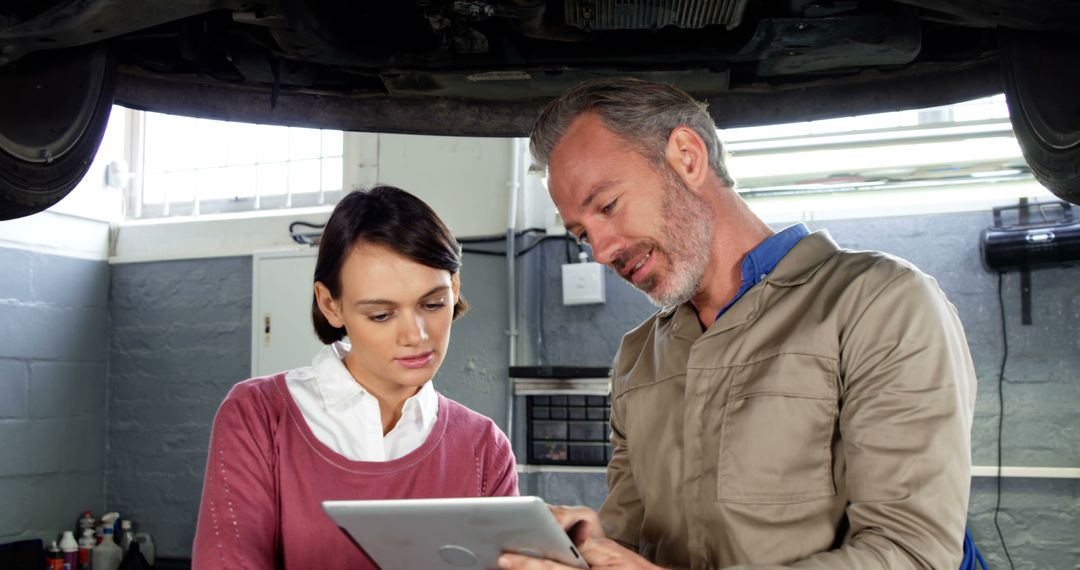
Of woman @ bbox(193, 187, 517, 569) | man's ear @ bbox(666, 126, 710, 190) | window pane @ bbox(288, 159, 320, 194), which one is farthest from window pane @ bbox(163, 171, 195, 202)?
man's ear @ bbox(666, 126, 710, 190)

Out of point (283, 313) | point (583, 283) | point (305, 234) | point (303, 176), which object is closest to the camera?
point (583, 283)

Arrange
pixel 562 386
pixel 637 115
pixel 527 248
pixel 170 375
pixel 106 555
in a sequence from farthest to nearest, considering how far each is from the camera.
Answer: pixel 170 375 < pixel 106 555 < pixel 527 248 < pixel 562 386 < pixel 637 115

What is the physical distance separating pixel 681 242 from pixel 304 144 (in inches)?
148

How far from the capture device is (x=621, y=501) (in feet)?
5.05

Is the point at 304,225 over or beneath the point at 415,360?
over

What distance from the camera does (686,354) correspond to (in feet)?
4.68

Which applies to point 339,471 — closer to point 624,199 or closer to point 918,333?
point 624,199

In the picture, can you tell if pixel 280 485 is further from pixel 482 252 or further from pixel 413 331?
pixel 482 252

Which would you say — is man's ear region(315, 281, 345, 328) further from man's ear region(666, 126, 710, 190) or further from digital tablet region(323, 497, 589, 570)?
man's ear region(666, 126, 710, 190)

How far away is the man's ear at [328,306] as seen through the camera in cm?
160

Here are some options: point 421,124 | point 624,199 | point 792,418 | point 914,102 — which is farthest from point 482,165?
point 792,418

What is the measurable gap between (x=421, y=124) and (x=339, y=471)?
745 millimetres

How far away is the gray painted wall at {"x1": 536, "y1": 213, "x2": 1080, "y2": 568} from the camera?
10.2 feet

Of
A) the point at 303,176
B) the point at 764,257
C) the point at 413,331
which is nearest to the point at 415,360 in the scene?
the point at 413,331
